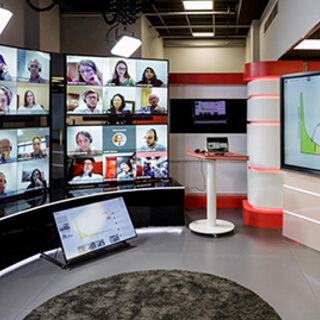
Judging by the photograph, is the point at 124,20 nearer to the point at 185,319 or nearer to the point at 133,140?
the point at 133,140

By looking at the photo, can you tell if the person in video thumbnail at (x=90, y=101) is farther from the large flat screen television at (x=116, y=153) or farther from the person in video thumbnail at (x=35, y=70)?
the person in video thumbnail at (x=35, y=70)

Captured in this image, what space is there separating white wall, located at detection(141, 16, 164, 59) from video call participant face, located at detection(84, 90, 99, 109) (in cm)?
400

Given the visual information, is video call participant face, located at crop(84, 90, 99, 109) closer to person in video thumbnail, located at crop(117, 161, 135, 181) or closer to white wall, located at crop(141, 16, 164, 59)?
person in video thumbnail, located at crop(117, 161, 135, 181)

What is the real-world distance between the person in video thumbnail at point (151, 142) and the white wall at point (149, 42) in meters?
3.85

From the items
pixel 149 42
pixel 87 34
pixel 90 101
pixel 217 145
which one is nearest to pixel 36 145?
pixel 90 101

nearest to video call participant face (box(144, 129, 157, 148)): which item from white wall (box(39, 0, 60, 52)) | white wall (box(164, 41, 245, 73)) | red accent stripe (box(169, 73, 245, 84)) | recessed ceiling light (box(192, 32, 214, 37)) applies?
red accent stripe (box(169, 73, 245, 84))

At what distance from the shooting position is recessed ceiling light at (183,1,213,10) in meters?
7.83

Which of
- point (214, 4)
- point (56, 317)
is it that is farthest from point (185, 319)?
point (214, 4)

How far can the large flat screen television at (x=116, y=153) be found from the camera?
15.6 feet

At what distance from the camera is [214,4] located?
26.5ft

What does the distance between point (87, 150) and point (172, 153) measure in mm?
1795

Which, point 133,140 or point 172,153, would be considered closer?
point 133,140

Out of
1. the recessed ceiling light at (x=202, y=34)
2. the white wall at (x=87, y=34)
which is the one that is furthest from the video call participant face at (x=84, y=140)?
the recessed ceiling light at (x=202, y=34)

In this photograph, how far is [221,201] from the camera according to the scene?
6.24 m
